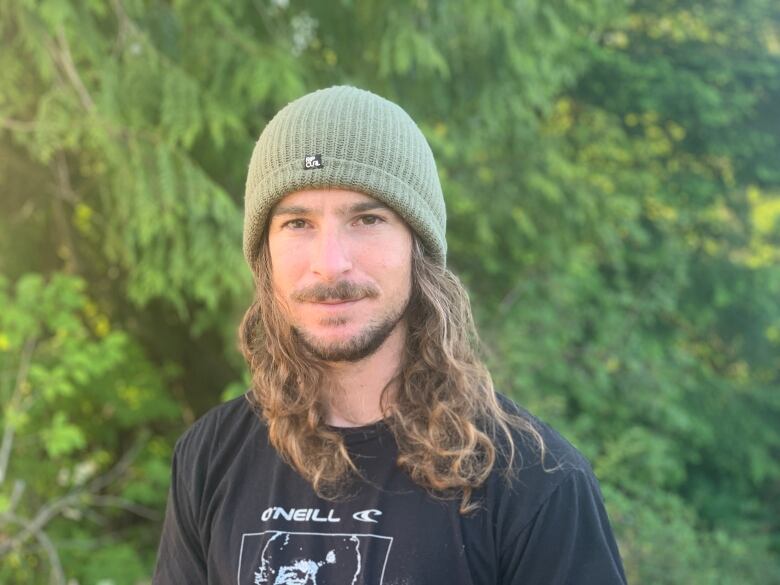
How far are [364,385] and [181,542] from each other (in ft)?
1.94

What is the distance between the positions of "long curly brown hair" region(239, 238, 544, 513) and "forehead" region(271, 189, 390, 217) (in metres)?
0.18

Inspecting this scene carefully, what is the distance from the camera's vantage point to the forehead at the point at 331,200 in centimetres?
195

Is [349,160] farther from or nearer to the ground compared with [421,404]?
farther from the ground

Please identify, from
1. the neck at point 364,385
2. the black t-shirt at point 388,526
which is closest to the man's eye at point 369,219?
the neck at point 364,385

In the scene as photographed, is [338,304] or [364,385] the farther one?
[364,385]

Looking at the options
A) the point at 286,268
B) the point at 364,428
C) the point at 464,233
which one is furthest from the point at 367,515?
the point at 464,233

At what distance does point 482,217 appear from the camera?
18.6 feet

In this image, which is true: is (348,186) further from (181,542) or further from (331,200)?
(181,542)

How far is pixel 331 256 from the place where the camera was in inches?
74.3

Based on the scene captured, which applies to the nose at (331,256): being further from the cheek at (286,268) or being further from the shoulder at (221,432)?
the shoulder at (221,432)

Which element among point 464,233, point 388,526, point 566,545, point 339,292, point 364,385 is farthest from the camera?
point 464,233

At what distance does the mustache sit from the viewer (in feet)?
6.24

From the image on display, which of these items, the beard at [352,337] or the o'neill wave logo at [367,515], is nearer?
the o'neill wave logo at [367,515]

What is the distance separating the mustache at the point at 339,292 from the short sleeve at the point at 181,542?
56cm
